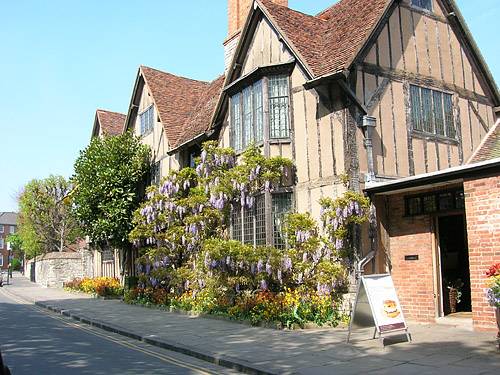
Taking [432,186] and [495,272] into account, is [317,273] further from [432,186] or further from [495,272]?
[495,272]

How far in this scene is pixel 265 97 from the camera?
15.8 metres

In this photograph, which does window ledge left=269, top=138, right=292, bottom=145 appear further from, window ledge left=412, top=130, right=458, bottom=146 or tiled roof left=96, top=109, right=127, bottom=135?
tiled roof left=96, top=109, right=127, bottom=135

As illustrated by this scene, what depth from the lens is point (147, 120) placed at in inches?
1000

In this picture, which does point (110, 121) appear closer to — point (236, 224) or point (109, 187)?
point (109, 187)

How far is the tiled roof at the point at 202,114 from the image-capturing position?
20.3 m

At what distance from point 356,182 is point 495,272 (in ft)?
17.2

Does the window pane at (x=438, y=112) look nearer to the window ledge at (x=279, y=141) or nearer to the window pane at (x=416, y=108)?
the window pane at (x=416, y=108)

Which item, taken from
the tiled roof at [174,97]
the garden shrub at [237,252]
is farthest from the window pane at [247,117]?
the tiled roof at [174,97]

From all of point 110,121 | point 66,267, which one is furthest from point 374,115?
point 66,267

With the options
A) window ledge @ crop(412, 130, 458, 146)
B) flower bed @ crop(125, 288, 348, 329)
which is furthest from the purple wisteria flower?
window ledge @ crop(412, 130, 458, 146)

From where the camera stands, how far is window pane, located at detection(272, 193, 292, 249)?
15.3 m

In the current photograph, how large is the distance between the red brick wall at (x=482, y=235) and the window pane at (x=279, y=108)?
6214 mm

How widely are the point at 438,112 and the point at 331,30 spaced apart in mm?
4275

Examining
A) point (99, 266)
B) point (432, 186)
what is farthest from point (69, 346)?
point (99, 266)
